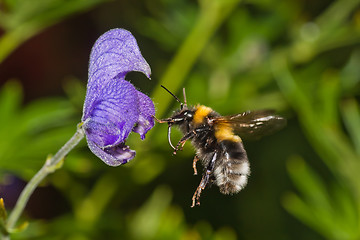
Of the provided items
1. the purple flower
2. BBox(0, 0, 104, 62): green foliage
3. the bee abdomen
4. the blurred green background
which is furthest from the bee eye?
BBox(0, 0, 104, 62): green foliage

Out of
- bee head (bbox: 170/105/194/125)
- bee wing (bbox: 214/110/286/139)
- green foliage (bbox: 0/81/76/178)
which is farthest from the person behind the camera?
green foliage (bbox: 0/81/76/178)

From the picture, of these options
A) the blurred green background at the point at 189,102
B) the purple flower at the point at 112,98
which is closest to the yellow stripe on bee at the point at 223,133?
the purple flower at the point at 112,98

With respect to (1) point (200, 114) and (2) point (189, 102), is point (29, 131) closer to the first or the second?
(2) point (189, 102)

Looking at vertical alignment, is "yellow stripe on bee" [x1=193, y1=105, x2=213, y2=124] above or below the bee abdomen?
above

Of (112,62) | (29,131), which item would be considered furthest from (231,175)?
(29,131)

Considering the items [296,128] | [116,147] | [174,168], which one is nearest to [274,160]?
[296,128]

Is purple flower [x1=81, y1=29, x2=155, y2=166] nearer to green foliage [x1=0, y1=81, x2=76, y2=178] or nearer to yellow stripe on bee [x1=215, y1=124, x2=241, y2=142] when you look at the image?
yellow stripe on bee [x1=215, y1=124, x2=241, y2=142]
